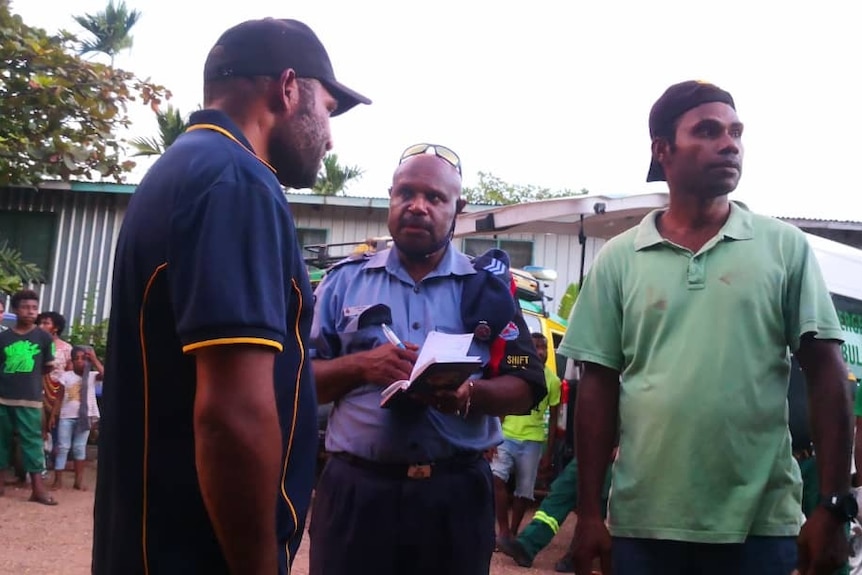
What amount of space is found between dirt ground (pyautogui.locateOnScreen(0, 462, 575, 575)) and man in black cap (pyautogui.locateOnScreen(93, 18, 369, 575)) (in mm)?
4817

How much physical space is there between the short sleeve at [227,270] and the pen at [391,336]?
Result: 47.9 inches

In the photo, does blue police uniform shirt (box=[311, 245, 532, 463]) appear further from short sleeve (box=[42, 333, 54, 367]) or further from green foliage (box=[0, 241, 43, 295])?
green foliage (box=[0, 241, 43, 295])

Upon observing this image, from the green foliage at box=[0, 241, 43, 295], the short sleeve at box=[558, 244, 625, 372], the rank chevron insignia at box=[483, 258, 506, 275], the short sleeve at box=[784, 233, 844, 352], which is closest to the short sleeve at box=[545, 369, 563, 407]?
the rank chevron insignia at box=[483, 258, 506, 275]

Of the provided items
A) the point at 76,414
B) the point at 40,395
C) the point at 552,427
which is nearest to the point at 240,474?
the point at 552,427

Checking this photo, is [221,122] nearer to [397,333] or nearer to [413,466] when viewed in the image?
[397,333]

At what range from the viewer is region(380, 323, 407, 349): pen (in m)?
2.87

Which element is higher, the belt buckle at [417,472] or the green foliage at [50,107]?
the green foliage at [50,107]

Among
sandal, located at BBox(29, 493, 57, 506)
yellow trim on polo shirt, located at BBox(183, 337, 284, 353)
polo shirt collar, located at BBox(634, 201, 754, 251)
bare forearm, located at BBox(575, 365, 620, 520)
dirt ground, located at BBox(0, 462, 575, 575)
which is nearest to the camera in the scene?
yellow trim on polo shirt, located at BBox(183, 337, 284, 353)

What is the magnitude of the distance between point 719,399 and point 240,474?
1.45 m

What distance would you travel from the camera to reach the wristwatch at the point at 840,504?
7.82ft

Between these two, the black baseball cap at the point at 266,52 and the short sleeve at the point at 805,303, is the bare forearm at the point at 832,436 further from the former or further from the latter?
the black baseball cap at the point at 266,52

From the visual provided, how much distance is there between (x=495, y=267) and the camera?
314 cm

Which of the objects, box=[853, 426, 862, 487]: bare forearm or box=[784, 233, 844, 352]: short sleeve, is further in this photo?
box=[853, 426, 862, 487]: bare forearm

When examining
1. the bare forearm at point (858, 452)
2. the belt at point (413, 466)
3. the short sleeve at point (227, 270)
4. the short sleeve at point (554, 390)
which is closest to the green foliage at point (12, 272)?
the short sleeve at point (554, 390)
